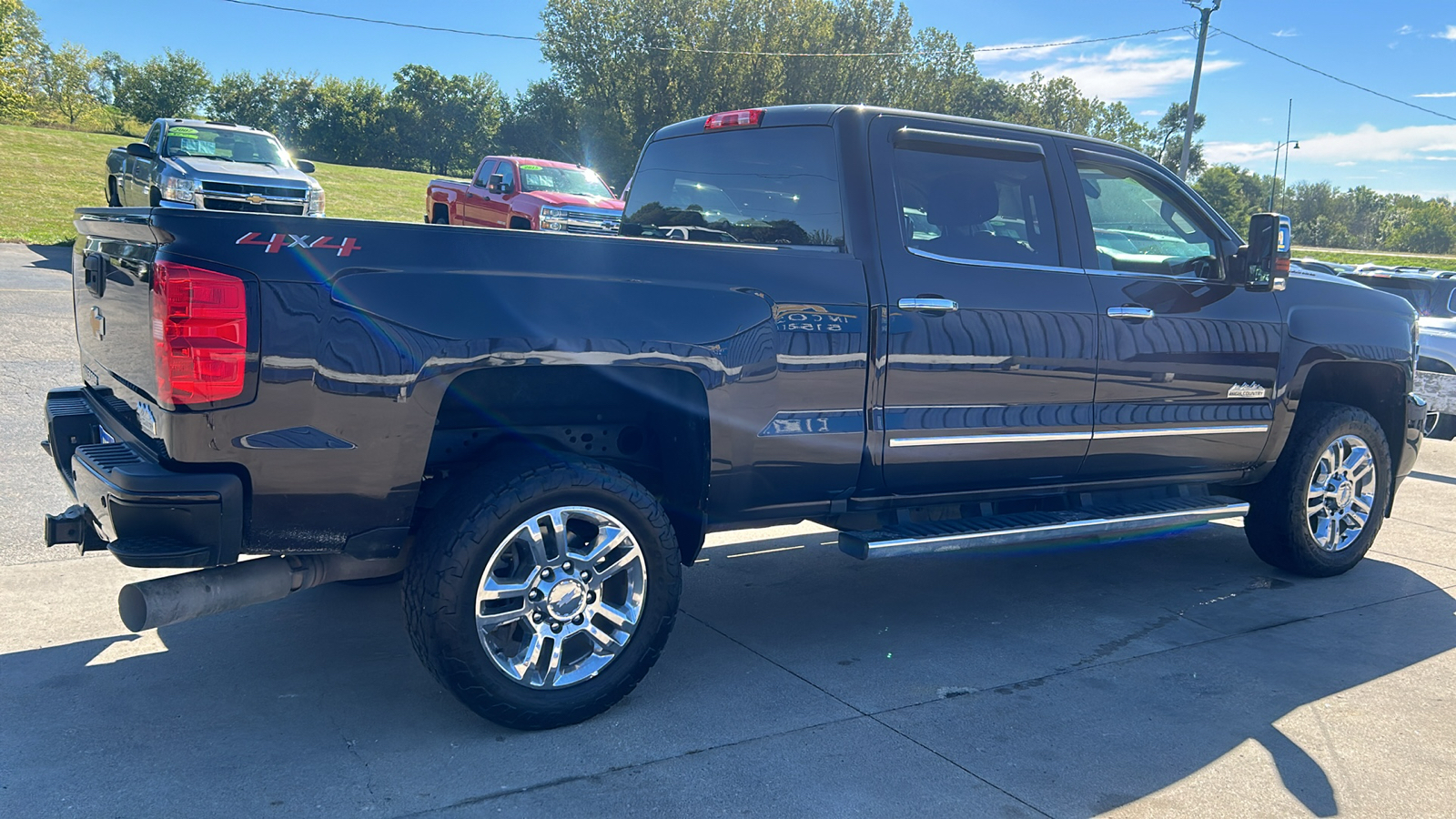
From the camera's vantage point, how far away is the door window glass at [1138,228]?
15.9 feet

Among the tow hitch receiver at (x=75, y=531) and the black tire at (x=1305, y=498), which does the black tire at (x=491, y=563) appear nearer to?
the tow hitch receiver at (x=75, y=531)

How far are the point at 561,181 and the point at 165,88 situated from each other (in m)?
56.8

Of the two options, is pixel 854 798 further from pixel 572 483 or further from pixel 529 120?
pixel 529 120

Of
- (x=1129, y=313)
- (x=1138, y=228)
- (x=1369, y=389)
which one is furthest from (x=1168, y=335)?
(x=1369, y=389)

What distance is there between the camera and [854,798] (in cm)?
311

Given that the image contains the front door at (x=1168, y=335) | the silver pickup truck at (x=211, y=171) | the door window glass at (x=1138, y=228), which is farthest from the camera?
the silver pickup truck at (x=211, y=171)

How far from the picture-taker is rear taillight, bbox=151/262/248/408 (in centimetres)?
290

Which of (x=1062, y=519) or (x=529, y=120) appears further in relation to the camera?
(x=529, y=120)

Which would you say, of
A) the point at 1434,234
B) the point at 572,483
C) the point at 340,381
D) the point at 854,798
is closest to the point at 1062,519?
the point at 854,798

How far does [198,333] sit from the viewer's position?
9.55 feet

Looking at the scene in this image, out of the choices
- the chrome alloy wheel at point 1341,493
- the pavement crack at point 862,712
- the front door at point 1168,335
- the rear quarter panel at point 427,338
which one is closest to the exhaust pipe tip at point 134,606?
the rear quarter panel at point 427,338

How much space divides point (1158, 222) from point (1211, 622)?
186cm

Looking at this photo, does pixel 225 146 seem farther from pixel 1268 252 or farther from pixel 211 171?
pixel 1268 252

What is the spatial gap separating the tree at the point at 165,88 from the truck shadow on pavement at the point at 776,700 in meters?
61.9
